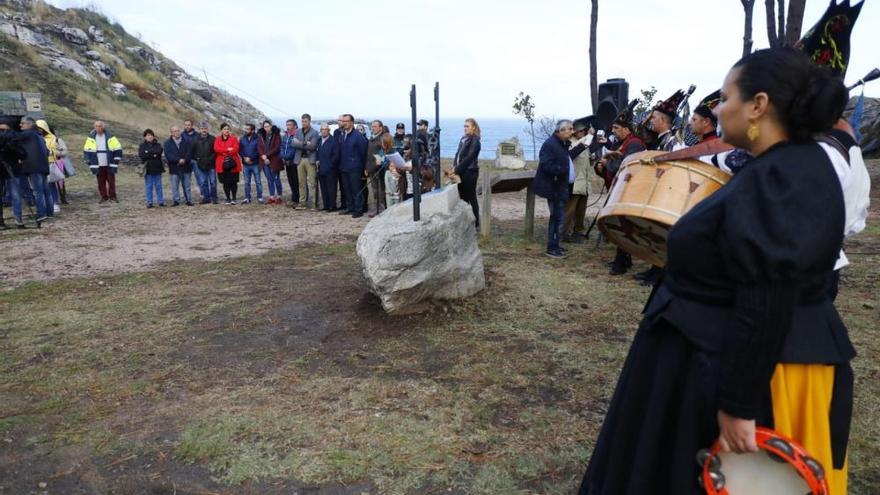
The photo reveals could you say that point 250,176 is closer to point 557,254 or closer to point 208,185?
point 208,185

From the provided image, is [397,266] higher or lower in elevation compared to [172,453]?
higher

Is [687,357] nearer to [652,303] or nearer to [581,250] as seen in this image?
[652,303]

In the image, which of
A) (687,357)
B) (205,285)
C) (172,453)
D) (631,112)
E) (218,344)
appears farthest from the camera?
(631,112)

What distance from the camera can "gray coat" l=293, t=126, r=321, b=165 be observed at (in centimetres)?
1255

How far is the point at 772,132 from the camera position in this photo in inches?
69.1

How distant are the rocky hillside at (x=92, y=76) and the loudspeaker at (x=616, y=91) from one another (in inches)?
612

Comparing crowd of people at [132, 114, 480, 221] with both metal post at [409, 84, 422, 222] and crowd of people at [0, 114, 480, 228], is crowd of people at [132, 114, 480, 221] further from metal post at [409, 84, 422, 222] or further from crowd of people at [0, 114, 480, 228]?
metal post at [409, 84, 422, 222]

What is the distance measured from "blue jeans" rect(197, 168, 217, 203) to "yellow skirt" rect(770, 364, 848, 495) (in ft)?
43.6

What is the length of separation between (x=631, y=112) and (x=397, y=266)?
4.08m

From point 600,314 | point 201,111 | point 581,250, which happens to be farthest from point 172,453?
point 201,111

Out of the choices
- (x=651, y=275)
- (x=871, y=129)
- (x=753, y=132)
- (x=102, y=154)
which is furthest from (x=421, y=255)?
(x=871, y=129)

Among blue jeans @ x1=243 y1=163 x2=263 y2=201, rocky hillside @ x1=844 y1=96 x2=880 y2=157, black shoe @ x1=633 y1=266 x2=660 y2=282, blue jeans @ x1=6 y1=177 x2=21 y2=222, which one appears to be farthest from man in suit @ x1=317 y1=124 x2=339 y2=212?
rocky hillside @ x1=844 y1=96 x2=880 y2=157

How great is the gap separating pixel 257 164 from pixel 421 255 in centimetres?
927

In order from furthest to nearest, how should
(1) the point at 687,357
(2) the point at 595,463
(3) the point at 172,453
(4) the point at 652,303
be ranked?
(3) the point at 172,453 → (2) the point at 595,463 → (4) the point at 652,303 → (1) the point at 687,357
